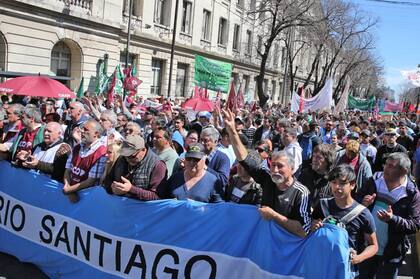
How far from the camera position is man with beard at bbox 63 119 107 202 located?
191 inches

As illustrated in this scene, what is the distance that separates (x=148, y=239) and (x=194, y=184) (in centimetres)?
67

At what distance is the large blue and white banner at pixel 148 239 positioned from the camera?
11.9ft

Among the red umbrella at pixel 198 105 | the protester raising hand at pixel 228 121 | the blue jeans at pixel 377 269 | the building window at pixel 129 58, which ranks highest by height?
the building window at pixel 129 58

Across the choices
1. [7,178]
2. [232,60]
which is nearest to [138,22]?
[232,60]

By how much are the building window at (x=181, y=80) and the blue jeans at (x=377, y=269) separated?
85.2 ft

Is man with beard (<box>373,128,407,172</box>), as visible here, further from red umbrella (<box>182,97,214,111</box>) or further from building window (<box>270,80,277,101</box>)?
building window (<box>270,80,277,101</box>)

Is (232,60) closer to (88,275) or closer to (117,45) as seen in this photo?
(117,45)

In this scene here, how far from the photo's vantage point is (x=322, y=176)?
194 inches

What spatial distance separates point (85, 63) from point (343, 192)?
60.3 ft

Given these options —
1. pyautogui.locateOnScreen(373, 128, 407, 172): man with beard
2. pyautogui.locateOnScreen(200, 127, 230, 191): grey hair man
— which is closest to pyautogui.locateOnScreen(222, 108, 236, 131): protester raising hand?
pyautogui.locateOnScreen(200, 127, 230, 191): grey hair man

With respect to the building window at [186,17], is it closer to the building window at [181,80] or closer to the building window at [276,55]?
the building window at [181,80]

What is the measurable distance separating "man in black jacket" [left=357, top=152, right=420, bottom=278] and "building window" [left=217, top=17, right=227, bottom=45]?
3141 centimetres

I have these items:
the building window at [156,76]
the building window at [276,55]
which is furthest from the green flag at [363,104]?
the building window at [156,76]

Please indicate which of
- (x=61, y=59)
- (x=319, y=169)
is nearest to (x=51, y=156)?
(x=319, y=169)
